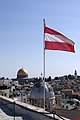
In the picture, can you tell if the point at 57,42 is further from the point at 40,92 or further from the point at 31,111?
the point at 40,92

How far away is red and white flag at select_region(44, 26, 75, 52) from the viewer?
8.88 meters

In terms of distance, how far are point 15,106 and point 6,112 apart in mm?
316

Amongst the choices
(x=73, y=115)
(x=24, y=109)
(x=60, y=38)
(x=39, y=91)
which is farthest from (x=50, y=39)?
(x=39, y=91)

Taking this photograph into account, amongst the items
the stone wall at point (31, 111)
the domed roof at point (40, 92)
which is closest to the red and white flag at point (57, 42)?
the stone wall at point (31, 111)

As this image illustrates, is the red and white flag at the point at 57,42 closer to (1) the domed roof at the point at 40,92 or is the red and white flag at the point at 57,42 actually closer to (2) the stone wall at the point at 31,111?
(2) the stone wall at the point at 31,111

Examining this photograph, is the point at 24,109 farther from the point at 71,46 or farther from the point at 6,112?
the point at 71,46

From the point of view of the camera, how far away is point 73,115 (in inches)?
771

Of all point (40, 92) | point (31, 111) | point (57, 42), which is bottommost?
point (31, 111)

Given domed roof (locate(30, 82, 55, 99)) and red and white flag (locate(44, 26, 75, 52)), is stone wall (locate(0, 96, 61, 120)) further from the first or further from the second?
domed roof (locate(30, 82, 55, 99))

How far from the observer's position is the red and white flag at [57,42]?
8.88m

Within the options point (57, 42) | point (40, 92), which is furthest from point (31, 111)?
point (40, 92)

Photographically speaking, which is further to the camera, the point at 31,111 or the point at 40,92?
the point at 40,92

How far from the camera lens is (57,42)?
354 inches

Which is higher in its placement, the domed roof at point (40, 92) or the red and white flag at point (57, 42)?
the red and white flag at point (57, 42)
